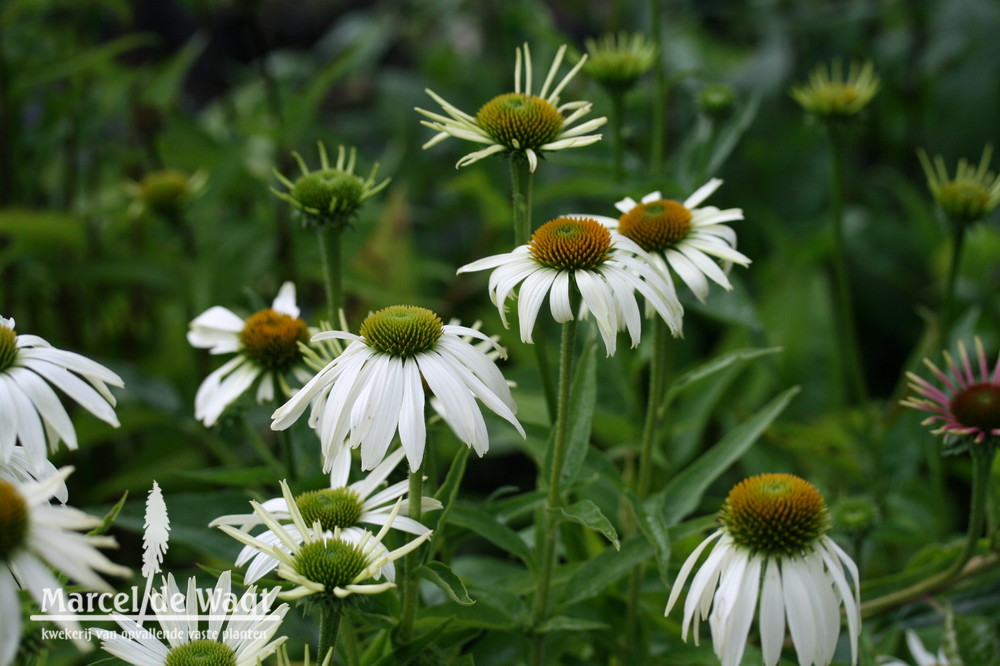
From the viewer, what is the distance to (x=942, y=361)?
111 cm

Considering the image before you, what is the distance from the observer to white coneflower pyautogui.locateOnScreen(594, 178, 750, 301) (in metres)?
0.75

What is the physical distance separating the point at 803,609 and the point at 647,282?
9.6 inches

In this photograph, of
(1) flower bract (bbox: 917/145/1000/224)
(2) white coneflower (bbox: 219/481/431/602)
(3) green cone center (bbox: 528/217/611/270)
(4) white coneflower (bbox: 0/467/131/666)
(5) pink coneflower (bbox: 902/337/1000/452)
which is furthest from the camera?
(1) flower bract (bbox: 917/145/1000/224)

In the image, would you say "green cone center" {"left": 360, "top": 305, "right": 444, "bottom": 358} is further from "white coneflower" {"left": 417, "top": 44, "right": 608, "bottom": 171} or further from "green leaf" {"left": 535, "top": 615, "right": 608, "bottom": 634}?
"green leaf" {"left": 535, "top": 615, "right": 608, "bottom": 634}

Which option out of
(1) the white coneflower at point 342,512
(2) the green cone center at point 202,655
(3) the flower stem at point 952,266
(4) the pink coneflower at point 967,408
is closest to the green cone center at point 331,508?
(1) the white coneflower at point 342,512

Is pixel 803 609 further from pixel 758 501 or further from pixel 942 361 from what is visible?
pixel 942 361

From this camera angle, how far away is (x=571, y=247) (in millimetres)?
665

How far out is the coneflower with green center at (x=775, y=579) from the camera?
0.59 m

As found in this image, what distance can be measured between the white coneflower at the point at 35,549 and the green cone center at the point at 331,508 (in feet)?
0.65

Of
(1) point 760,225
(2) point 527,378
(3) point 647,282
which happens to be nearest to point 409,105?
(1) point 760,225

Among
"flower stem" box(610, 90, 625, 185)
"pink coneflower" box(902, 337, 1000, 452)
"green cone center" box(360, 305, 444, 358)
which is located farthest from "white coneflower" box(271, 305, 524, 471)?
"flower stem" box(610, 90, 625, 185)

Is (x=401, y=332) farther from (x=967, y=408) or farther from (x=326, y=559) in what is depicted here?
(x=967, y=408)

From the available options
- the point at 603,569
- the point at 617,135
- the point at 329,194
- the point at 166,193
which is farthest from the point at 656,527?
the point at 166,193

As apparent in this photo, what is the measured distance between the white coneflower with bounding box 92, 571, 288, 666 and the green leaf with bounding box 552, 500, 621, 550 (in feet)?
0.69
